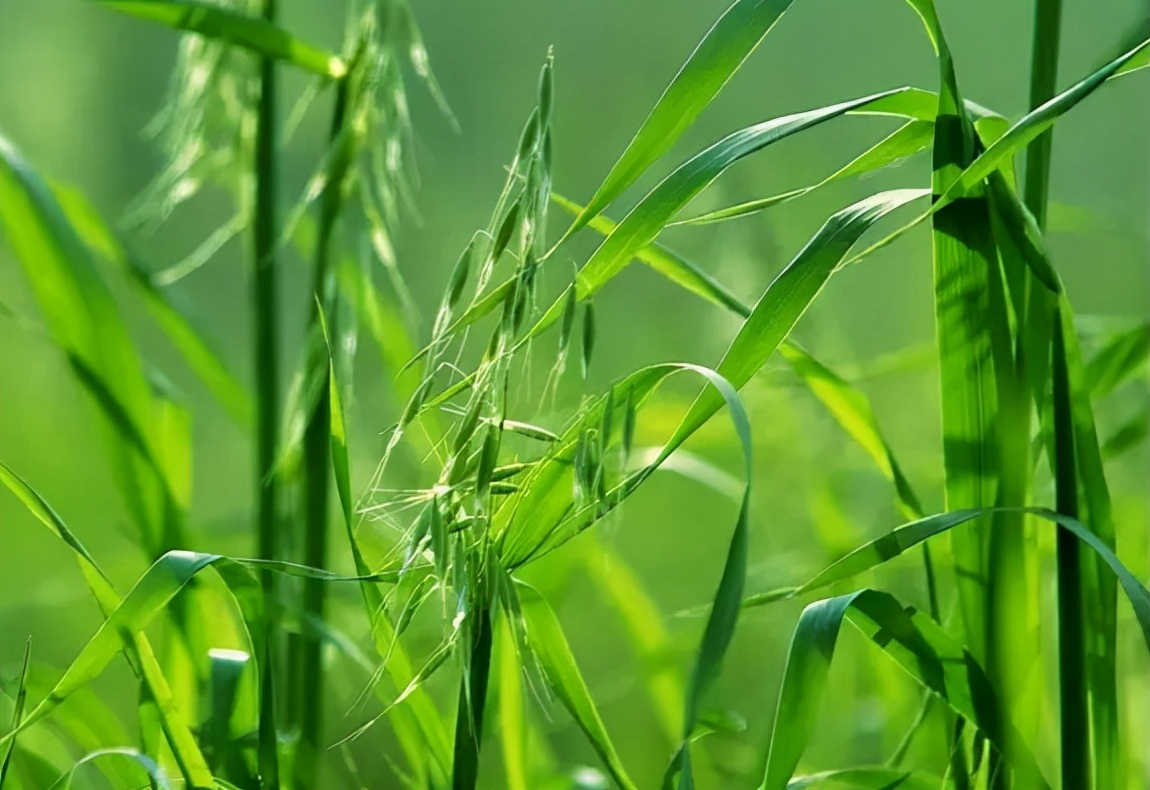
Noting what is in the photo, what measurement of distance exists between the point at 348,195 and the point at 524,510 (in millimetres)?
202

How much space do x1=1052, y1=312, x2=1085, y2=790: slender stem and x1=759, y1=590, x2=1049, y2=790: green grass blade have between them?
0.04ft

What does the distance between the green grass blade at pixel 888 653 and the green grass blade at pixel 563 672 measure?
0.05 meters

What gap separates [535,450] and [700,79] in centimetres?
11

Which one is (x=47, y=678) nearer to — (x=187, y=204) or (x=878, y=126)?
(x=187, y=204)

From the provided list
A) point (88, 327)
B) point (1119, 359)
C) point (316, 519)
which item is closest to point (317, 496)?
point (316, 519)

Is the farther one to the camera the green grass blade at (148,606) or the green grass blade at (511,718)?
the green grass blade at (511,718)

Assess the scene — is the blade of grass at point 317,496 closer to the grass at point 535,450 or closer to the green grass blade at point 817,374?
the grass at point 535,450

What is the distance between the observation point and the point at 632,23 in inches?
35.9

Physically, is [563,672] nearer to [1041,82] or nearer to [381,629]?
[381,629]

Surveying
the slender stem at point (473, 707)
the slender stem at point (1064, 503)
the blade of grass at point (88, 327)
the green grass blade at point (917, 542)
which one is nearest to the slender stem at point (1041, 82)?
the slender stem at point (1064, 503)

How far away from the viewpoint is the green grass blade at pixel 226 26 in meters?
0.40

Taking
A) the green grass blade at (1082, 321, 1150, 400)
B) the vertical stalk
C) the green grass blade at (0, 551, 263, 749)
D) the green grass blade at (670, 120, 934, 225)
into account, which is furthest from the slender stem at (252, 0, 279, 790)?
the green grass blade at (1082, 321, 1150, 400)

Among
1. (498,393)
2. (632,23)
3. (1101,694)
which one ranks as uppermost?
(632,23)

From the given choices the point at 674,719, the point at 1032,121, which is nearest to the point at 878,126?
the point at 674,719
